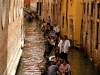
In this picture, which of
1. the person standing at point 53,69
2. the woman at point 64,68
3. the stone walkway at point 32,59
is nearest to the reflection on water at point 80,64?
the stone walkway at point 32,59

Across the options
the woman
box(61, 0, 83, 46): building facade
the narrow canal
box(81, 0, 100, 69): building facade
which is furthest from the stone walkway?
the woman

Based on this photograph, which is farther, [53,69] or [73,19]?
[73,19]

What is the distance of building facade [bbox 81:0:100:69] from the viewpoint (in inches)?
635

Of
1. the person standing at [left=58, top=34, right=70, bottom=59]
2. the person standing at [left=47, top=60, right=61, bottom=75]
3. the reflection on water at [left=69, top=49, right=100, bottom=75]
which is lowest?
the reflection on water at [left=69, top=49, right=100, bottom=75]

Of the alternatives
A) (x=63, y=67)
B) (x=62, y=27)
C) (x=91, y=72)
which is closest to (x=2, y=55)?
(x=63, y=67)

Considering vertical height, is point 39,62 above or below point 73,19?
below

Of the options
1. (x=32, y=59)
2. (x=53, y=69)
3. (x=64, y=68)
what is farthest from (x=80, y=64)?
(x=53, y=69)

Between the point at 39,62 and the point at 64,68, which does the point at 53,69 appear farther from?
the point at 39,62

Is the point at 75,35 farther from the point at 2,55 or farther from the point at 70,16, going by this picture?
→ the point at 2,55

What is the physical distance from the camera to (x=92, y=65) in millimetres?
16219

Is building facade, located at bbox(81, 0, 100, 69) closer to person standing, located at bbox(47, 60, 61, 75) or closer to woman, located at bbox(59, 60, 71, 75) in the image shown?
woman, located at bbox(59, 60, 71, 75)

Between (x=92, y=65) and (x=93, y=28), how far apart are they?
2175 millimetres

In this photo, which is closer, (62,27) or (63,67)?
(63,67)

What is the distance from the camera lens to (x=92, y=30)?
17703 mm
